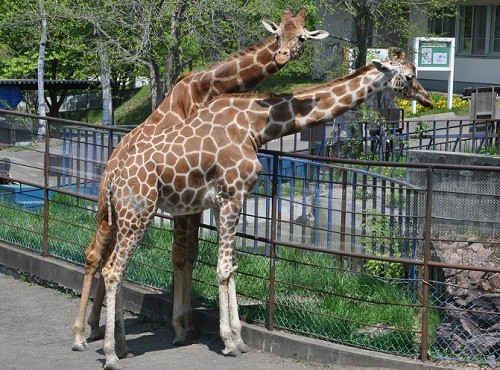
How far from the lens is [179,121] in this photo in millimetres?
8719

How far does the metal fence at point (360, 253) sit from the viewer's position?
25.6 ft

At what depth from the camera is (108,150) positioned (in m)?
10.4

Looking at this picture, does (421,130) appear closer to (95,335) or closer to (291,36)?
(291,36)

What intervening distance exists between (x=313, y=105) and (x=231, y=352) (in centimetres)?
212

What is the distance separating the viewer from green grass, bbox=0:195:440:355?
27.0 feet

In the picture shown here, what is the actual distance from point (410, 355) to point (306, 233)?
159 centimetres

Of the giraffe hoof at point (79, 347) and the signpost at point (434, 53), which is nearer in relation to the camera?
the giraffe hoof at point (79, 347)

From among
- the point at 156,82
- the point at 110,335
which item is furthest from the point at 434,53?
the point at 110,335

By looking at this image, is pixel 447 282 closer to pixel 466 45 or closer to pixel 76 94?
pixel 466 45

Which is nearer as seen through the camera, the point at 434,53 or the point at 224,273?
the point at 224,273

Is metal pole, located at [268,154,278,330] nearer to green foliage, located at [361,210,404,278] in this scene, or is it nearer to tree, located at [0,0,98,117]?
green foliage, located at [361,210,404,278]

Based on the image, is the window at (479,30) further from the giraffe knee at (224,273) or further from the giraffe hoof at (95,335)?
the giraffe knee at (224,273)

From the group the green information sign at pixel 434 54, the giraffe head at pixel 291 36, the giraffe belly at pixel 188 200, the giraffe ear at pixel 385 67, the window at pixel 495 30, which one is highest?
the window at pixel 495 30

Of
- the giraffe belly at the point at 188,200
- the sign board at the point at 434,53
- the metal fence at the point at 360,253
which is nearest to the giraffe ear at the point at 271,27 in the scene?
the metal fence at the point at 360,253
